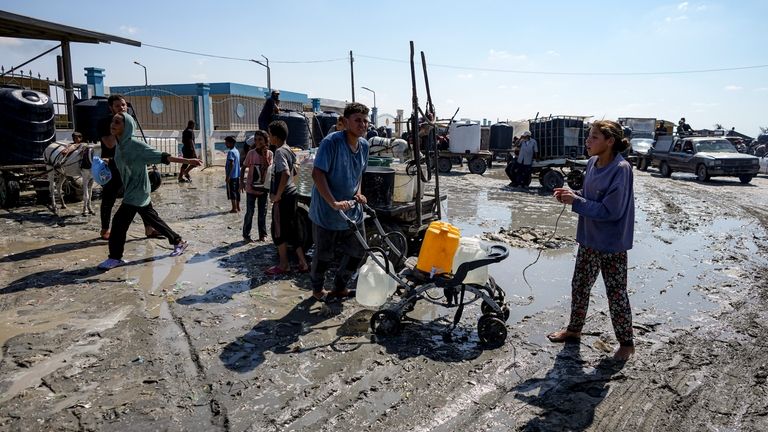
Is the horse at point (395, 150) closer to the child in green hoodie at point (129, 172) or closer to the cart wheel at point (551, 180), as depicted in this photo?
the child in green hoodie at point (129, 172)

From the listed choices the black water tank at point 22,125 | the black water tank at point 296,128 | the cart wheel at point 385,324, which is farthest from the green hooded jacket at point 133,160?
the black water tank at point 296,128

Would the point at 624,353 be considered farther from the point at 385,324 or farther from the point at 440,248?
the point at 385,324

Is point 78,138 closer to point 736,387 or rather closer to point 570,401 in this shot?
point 570,401

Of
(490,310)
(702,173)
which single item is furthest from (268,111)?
(702,173)

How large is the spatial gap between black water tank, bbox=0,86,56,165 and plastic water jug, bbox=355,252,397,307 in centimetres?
944

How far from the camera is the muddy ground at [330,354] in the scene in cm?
320

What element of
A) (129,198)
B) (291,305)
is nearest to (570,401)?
(291,305)

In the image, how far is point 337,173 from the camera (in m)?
4.60

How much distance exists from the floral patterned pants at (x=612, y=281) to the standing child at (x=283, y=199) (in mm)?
3297

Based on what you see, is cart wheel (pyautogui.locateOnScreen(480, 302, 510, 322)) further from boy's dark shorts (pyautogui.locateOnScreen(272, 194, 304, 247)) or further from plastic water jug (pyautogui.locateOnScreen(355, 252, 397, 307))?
boy's dark shorts (pyautogui.locateOnScreen(272, 194, 304, 247))

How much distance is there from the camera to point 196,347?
13.5 ft

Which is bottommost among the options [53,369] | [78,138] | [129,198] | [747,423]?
[747,423]

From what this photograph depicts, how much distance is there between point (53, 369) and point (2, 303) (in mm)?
1908

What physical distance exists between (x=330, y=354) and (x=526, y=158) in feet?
44.1
